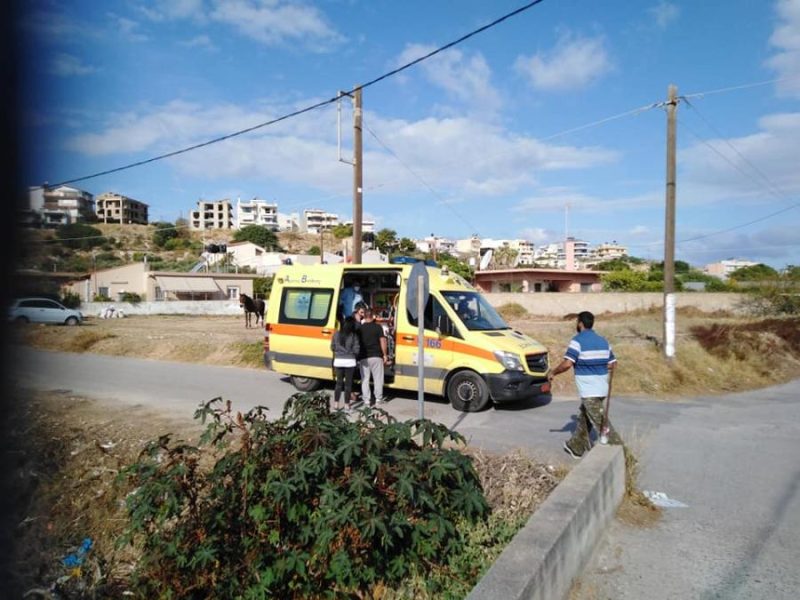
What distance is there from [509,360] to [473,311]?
4.45 ft

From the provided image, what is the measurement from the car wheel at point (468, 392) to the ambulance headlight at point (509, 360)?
461 mm

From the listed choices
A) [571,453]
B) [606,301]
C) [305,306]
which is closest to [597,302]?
[606,301]

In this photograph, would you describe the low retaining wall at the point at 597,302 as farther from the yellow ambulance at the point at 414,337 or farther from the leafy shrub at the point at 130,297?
the yellow ambulance at the point at 414,337

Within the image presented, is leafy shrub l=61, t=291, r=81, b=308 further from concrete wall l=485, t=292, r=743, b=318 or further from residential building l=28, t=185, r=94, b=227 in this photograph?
concrete wall l=485, t=292, r=743, b=318

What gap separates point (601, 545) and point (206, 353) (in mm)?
14569

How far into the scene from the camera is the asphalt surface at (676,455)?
3955 mm

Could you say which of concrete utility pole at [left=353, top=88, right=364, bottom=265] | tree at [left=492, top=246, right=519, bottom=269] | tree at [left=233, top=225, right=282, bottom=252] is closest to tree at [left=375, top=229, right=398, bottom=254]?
tree at [left=492, top=246, right=519, bottom=269]

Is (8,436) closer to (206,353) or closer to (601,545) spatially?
(601,545)

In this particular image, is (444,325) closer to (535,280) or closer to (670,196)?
(670,196)

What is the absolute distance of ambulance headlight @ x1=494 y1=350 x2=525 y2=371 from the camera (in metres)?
9.06

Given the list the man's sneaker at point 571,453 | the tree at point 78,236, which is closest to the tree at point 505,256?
the man's sneaker at point 571,453

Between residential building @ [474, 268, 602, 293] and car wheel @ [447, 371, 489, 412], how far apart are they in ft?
134

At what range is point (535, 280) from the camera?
51.7 metres

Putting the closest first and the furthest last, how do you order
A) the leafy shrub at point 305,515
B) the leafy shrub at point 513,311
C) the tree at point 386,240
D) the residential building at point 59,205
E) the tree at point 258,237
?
the residential building at point 59,205 < the leafy shrub at point 305,515 < the leafy shrub at point 513,311 < the tree at point 386,240 < the tree at point 258,237
